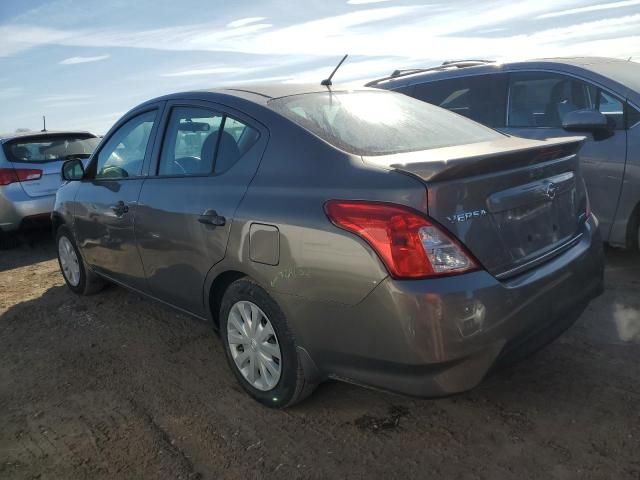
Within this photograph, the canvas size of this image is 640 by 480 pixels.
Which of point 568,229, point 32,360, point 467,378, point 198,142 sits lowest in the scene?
point 32,360

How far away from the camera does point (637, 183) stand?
418 cm

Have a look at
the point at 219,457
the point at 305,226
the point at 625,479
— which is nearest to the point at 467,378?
the point at 625,479

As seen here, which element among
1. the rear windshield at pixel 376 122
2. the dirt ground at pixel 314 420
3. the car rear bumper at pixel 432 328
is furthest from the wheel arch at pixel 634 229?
the car rear bumper at pixel 432 328

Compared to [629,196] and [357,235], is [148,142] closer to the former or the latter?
[357,235]

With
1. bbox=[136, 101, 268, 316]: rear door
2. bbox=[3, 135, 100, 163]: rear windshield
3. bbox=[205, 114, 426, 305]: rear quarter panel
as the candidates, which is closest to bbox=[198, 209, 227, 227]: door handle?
bbox=[136, 101, 268, 316]: rear door

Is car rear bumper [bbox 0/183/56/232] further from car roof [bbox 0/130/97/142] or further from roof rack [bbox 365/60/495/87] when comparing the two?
roof rack [bbox 365/60/495/87]

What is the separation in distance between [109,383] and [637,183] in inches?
151

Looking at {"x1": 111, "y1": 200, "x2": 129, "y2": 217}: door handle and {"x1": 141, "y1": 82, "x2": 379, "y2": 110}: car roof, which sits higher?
{"x1": 141, "y1": 82, "x2": 379, "y2": 110}: car roof

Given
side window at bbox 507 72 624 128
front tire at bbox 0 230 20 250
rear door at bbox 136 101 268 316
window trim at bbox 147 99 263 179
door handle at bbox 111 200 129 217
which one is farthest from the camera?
front tire at bbox 0 230 20 250

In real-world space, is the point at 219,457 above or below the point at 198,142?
below

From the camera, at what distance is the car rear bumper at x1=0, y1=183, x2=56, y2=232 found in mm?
6906

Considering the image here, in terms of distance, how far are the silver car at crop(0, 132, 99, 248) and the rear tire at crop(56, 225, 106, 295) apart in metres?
2.01

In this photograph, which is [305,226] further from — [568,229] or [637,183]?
[637,183]

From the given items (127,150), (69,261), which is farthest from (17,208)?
(127,150)
